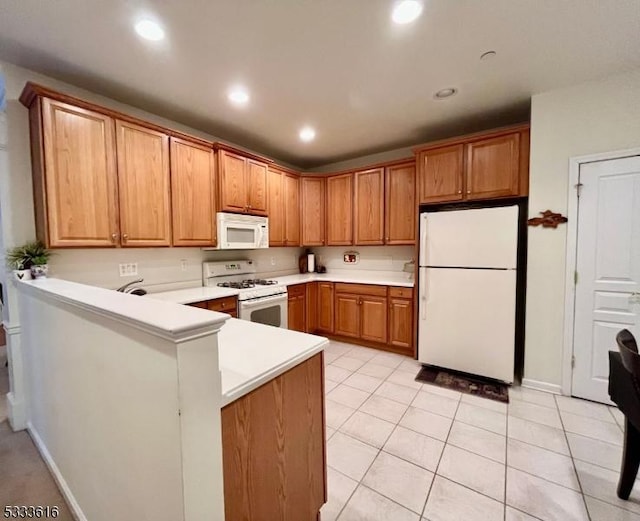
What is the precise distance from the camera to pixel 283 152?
13.1 feet

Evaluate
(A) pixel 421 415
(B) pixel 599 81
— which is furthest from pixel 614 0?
(A) pixel 421 415

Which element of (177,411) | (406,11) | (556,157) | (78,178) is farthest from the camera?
(556,157)

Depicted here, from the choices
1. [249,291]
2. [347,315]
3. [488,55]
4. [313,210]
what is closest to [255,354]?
[249,291]

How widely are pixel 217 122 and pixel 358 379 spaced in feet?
10.2

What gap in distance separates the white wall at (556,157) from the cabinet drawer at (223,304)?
113 inches

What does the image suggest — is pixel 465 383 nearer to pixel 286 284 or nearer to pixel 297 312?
pixel 297 312

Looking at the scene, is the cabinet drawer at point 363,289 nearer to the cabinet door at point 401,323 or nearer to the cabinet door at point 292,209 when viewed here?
the cabinet door at point 401,323

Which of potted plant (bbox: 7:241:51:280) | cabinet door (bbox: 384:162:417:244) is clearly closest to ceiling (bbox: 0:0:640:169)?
cabinet door (bbox: 384:162:417:244)

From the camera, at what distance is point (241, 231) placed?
10.5 ft

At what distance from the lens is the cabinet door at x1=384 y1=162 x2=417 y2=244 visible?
3414mm

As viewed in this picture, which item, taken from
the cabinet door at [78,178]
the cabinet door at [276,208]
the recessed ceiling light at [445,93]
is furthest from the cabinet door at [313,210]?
the cabinet door at [78,178]

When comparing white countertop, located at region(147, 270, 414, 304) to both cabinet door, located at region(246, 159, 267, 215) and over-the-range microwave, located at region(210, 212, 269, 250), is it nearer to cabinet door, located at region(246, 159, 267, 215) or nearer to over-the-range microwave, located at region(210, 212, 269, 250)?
over-the-range microwave, located at region(210, 212, 269, 250)

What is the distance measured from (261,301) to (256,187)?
4.60 ft

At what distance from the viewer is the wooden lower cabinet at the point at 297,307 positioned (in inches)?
141
